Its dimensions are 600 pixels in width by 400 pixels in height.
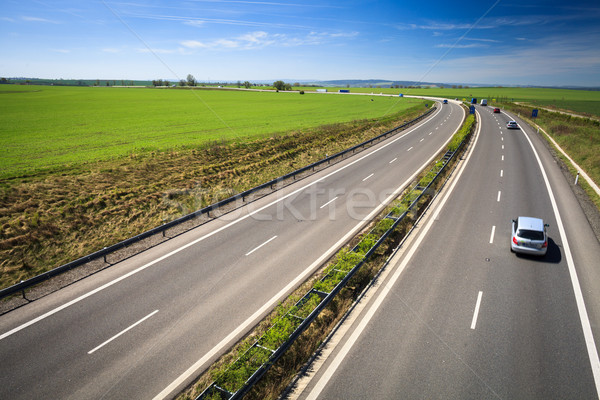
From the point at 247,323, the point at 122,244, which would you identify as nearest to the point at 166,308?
the point at 247,323

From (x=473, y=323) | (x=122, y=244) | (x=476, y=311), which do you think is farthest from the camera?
(x=122, y=244)

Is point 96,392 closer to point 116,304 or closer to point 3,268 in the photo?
point 116,304

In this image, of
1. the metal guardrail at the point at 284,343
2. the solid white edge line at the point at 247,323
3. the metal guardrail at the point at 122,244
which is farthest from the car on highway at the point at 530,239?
the metal guardrail at the point at 122,244

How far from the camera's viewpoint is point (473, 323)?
10.2 metres

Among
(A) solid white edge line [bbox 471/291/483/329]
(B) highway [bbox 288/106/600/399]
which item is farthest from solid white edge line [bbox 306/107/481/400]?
(A) solid white edge line [bbox 471/291/483/329]

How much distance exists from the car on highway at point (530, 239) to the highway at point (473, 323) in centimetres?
56

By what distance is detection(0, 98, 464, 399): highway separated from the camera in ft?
28.2

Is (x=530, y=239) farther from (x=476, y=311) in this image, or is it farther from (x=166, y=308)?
(x=166, y=308)

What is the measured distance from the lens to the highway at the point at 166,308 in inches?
338

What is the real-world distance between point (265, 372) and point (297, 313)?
2.18 metres

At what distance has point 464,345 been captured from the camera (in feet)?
30.7

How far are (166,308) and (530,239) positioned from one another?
624 inches

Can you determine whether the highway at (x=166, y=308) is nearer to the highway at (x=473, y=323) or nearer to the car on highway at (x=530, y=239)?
the highway at (x=473, y=323)

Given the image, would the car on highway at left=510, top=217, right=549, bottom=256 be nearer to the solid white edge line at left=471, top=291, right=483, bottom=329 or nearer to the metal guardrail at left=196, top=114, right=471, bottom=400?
the solid white edge line at left=471, top=291, right=483, bottom=329
